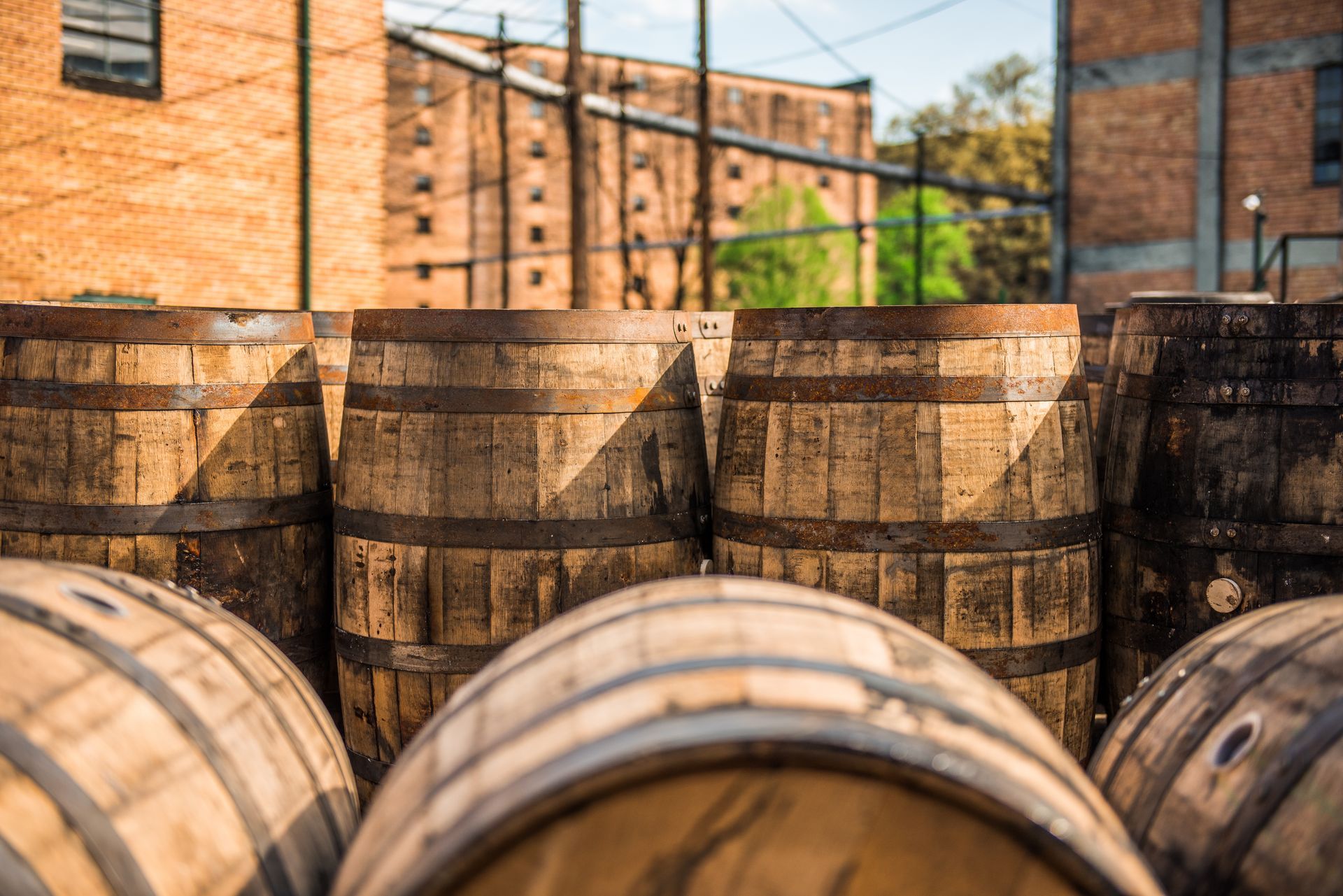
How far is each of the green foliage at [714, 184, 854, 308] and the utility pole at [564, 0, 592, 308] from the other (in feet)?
118

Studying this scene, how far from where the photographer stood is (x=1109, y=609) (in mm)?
3848

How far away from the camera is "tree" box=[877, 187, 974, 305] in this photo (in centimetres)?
6338

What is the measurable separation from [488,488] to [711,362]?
1776mm

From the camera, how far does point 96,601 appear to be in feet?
6.56

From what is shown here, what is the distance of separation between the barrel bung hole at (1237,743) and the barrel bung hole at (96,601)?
6.24ft

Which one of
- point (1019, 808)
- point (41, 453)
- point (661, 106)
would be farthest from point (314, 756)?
point (661, 106)

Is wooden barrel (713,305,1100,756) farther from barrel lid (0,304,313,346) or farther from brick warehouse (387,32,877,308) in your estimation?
brick warehouse (387,32,877,308)

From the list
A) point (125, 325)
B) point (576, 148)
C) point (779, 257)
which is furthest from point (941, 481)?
point (779, 257)

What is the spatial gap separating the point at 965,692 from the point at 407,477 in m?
2.27

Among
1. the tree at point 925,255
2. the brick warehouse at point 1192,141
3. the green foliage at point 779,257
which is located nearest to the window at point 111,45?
the brick warehouse at point 1192,141

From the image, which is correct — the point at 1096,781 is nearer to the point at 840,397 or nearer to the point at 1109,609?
the point at 840,397

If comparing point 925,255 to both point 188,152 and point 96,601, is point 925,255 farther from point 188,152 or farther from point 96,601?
point 96,601

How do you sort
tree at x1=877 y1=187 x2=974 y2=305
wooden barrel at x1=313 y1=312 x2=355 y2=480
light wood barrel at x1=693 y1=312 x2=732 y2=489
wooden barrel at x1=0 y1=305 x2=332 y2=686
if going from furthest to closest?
tree at x1=877 y1=187 x2=974 y2=305 → wooden barrel at x1=313 y1=312 x2=355 y2=480 → light wood barrel at x1=693 y1=312 x2=732 y2=489 → wooden barrel at x1=0 y1=305 x2=332 y2=686

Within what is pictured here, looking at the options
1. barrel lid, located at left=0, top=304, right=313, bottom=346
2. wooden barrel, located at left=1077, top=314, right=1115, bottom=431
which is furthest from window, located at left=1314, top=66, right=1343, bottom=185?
barrel lid, located at left=0, top=304, right=313, bottom=346
